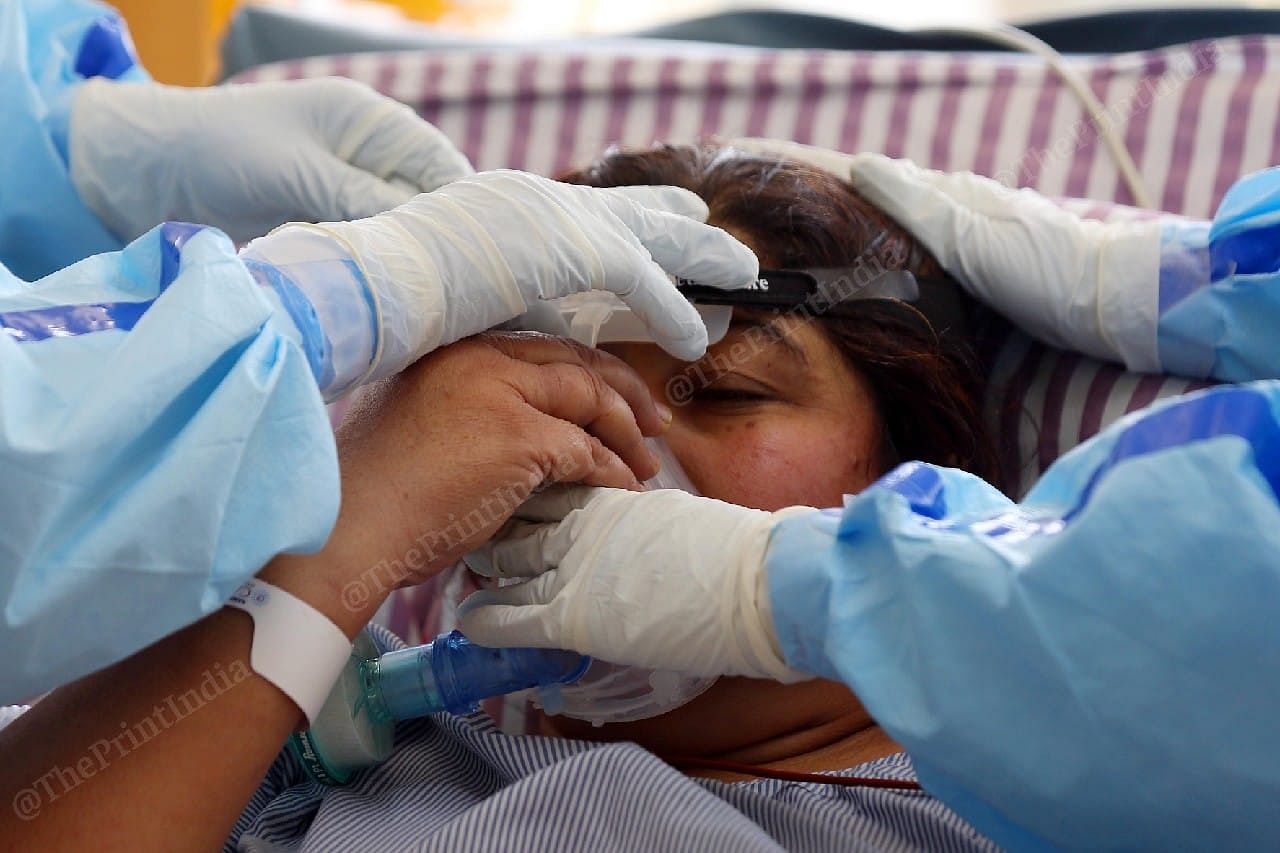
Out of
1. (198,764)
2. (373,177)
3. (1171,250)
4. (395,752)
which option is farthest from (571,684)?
(1171,250)

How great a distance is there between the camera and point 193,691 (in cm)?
90

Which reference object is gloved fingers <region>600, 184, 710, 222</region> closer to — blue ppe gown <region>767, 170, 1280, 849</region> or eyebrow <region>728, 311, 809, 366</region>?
eyebrow <region>728, 311, 809, 366</region>

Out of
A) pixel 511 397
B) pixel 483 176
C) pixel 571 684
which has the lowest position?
pixel 571 684

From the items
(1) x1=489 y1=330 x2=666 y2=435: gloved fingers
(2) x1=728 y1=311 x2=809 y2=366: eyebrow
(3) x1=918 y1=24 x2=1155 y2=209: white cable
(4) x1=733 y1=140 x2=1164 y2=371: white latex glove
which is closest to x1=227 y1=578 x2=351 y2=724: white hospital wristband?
(1) x1=489 y1=330 x2=666 y2=435: gloved fingers

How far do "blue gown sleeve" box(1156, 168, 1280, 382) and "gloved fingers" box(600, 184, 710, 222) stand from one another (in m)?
0.45

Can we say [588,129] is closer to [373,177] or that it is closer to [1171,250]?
[373,177]

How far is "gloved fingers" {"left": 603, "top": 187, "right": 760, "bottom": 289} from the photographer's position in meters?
1.09

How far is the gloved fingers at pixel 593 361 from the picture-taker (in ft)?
3.50

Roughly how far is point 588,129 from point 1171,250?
90 cm

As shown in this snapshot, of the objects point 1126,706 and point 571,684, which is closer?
point 1126,706

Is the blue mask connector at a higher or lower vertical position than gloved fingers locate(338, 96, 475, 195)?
lower

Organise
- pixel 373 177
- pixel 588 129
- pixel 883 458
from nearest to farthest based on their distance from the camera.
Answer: pixel 883 458 → pixel 373 177 → pixel 588 129

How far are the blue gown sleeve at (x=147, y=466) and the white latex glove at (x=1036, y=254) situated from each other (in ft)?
2.44

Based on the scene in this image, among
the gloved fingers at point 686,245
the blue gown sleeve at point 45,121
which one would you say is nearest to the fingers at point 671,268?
the gloved fingers at point 686,245
